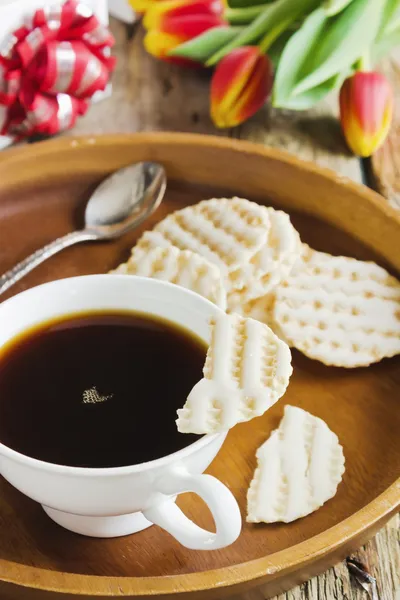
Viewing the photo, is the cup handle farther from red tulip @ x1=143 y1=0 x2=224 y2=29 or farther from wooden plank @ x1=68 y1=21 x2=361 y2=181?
red tulip @ x1=143 y1=0 x2=224 y2=29

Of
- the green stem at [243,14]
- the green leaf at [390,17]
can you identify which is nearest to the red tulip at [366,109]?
the green leaf at [390,17]

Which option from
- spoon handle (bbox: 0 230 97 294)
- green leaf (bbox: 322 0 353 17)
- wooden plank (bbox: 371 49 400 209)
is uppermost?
green leaf (bbox: 322 0 353 17)

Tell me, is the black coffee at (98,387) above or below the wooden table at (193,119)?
above

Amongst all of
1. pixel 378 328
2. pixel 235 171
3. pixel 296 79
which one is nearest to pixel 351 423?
pixel 378 328

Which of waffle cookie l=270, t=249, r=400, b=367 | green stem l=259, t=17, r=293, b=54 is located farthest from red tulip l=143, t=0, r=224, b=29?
waffle cookie l=270, t=249, r=400, b=367

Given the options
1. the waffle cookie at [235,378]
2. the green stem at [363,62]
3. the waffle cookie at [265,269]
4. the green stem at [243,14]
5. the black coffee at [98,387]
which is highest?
the green stem at [243,14]

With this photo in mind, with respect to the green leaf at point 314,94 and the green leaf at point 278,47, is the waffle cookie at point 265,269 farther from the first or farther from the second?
the green leaf at point 278,47
